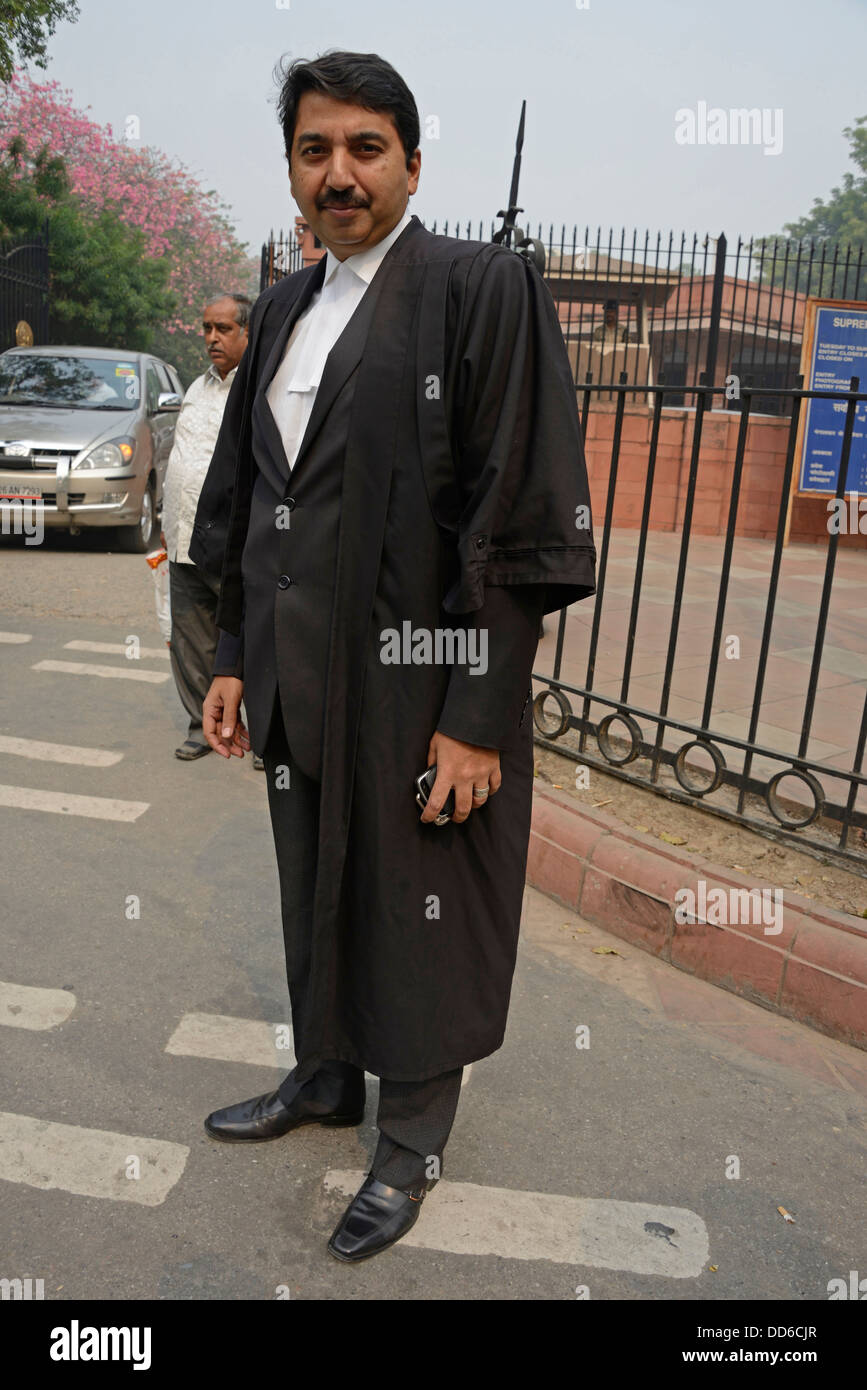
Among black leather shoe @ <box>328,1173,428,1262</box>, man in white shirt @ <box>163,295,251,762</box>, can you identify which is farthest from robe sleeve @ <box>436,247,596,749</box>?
man in white shirt @ <box>163,295,251,762</box>

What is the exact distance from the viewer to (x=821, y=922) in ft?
10.4

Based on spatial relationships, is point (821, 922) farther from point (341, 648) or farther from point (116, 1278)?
point (116, 1278)

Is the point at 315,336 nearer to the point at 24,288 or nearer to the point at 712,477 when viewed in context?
the point at 712,477

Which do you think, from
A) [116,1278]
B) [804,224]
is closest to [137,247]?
[116,1278]

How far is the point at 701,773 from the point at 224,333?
261 cm

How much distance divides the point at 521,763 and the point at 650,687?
11.6 feet

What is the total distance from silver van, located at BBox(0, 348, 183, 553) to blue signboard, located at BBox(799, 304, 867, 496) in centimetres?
601

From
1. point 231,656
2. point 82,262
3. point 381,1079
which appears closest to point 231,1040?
point 381,1079

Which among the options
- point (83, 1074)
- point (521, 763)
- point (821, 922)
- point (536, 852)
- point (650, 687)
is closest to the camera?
point (521, 763)

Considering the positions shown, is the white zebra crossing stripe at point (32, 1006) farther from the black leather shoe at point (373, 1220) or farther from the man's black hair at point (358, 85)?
the man's black hair at point (358, 85)

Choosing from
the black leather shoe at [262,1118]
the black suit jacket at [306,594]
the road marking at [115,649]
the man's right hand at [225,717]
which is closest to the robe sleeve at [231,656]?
the man's right hand at [225,717]

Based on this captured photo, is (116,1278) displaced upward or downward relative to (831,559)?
downward

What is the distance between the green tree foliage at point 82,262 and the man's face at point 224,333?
524 inches

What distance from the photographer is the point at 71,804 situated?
→ 4383 mm
